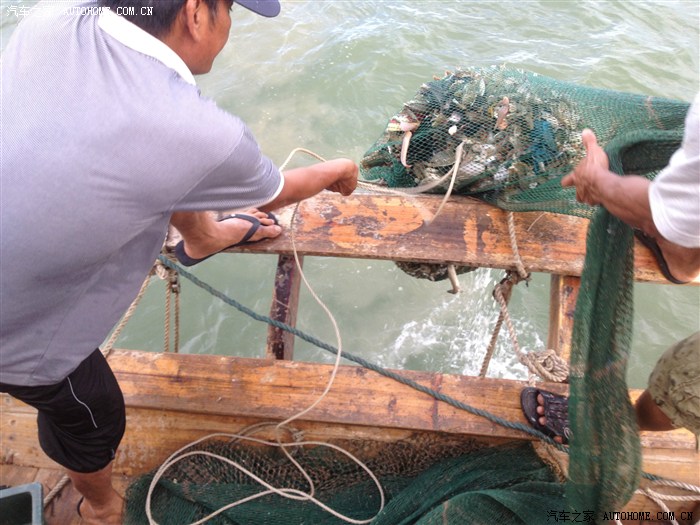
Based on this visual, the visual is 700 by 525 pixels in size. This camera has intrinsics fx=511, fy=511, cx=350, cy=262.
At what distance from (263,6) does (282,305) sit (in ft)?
4.77

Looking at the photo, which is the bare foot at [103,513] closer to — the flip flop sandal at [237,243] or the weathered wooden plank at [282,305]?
the weathered wooden plank at [282,305]

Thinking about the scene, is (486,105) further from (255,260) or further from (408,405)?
(255,260)

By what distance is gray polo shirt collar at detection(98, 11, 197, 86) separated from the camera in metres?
1.43

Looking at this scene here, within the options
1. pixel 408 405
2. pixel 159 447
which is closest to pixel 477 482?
pixel 408 405

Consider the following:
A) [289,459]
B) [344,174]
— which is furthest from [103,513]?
[344,174]

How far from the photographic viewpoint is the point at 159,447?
2.36 m

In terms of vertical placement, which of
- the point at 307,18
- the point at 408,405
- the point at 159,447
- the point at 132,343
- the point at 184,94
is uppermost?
the point at 184,94

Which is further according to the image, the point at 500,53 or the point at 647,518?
the point at 500,53

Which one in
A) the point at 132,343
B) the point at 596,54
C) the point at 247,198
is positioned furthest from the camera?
the point at 596,54

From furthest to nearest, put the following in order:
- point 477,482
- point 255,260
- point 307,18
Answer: point 307,18 < point 255,260 < point 477,482

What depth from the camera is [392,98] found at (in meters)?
6.32

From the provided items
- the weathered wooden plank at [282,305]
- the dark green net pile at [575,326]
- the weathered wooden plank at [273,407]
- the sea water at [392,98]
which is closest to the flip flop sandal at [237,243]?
the weathered wooden plank at [282,305]

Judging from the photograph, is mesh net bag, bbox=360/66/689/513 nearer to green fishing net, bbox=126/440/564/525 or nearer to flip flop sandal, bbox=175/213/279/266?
green fishing net, bbox=126/440/564/525

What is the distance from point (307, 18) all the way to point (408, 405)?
22.5 feet
